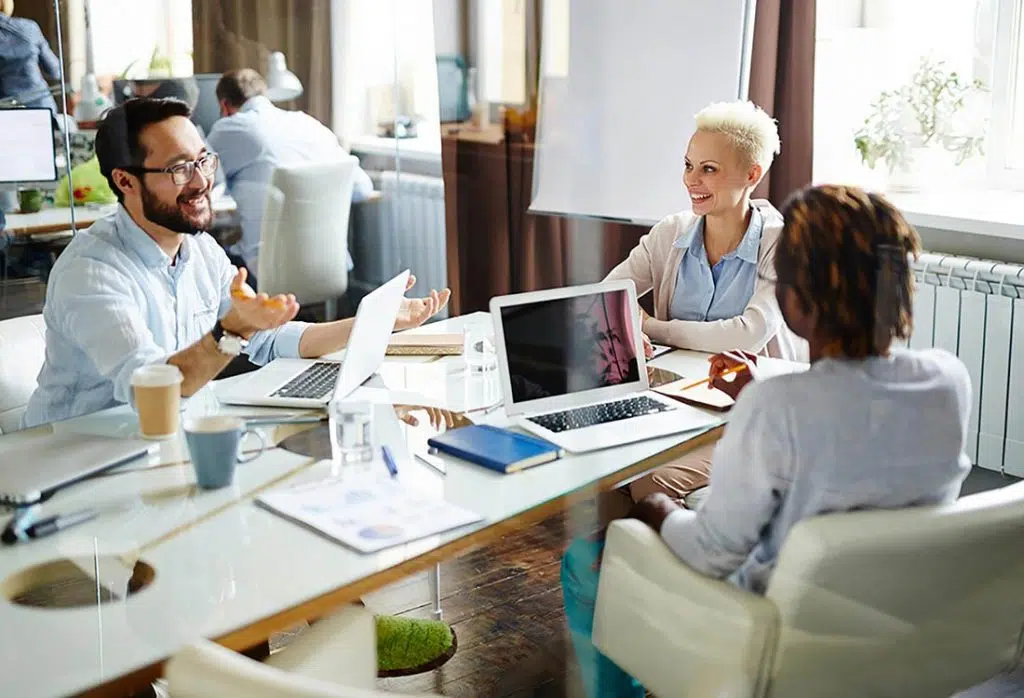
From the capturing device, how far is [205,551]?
137 cm

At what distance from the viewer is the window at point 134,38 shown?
7.41ft

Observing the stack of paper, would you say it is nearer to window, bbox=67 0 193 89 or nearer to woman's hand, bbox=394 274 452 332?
A: woman's hand, bbox=394 274 452 332

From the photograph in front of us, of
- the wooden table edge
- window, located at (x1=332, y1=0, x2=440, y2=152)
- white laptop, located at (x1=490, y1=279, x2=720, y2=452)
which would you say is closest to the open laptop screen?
white laptop, located at (x1=490, y1=279, x2=720, y2=452)

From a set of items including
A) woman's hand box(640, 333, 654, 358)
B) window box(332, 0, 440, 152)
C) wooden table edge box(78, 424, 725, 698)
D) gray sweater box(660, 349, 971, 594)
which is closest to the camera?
wooden table edge box(78, 424, 725, 698)

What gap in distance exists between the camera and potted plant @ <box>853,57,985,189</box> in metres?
1.79

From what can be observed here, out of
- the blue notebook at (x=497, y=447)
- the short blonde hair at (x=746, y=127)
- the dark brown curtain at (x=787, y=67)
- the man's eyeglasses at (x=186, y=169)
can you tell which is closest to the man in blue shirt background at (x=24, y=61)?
the man's eyeglasses at (x=186, y=169)

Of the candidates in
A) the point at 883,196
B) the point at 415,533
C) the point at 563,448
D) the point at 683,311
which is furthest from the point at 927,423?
the point at 683,311

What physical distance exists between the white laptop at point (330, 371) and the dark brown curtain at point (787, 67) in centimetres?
70

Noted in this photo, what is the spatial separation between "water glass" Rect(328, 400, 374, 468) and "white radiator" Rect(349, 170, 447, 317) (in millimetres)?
1273

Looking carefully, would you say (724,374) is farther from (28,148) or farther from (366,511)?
(28,148)

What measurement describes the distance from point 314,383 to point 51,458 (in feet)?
1.45

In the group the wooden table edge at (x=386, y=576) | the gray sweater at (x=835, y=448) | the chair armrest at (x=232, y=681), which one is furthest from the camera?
the gray sweater at (x=835, y=448)

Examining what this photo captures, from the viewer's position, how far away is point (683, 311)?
7.04 ft

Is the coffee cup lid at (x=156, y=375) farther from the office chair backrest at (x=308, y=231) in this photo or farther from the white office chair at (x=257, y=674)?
the office chair backrest at (x=308, y=231)
